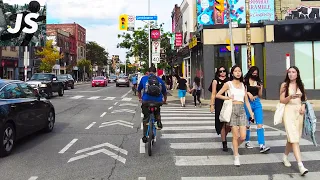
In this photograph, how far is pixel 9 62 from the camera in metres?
45.4

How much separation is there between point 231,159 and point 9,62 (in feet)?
148

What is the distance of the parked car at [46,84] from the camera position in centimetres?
2134

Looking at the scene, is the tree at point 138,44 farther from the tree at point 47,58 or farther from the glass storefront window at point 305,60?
the tree at point 47,58

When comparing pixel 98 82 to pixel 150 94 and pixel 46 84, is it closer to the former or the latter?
pixel 46 84

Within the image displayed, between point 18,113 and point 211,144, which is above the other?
point 18,113

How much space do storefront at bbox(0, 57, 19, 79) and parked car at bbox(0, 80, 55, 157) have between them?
38890 millimetres

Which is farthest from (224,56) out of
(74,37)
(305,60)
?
(74,37)

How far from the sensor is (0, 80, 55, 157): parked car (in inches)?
260

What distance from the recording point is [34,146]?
7625 millimetres

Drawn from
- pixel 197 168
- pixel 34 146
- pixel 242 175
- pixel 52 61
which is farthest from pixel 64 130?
pixel 52 61

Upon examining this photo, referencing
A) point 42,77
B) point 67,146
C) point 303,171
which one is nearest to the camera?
point 303,171

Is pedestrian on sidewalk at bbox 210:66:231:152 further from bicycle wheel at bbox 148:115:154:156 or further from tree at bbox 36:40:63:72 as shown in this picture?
tree at bbox 36:40:63:72

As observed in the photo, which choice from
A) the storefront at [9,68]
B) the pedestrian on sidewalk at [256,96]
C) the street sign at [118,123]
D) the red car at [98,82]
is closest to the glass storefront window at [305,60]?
the street sign at [118,123]

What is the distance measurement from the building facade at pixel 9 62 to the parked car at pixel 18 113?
1531 inches
